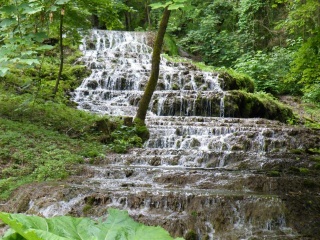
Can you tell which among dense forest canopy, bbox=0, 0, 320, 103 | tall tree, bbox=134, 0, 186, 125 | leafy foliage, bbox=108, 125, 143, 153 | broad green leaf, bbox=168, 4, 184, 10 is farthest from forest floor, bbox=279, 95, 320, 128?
broad green leaf, bbox=168, 4, 184, 10

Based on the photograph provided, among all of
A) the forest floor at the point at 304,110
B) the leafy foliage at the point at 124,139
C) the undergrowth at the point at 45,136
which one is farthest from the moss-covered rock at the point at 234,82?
the leafy foliage at the point at 124,139

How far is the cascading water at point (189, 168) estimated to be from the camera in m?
4.89

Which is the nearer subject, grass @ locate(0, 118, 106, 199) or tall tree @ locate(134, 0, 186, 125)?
grass @ locate(0, 118, 106, 199)

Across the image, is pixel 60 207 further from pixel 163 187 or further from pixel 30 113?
pixel 30 113

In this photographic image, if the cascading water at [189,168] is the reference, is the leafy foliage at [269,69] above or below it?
above

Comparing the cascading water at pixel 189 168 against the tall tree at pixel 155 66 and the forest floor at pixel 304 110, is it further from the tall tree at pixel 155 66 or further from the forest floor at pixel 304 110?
the forest floor at pixel 304 110

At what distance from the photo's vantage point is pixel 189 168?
7.59m

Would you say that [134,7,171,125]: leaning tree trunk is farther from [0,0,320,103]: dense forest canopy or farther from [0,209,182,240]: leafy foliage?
[0,209,182,240]: leafy foliage

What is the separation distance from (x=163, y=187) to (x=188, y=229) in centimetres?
151

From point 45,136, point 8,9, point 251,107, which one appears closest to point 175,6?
point 8,9

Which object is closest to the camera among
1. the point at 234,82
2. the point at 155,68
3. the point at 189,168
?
the point at 189,168

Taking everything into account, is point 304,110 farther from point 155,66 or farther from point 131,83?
point 155,66

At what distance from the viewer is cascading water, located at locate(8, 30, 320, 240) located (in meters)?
4.89

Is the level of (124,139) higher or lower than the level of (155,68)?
lower
